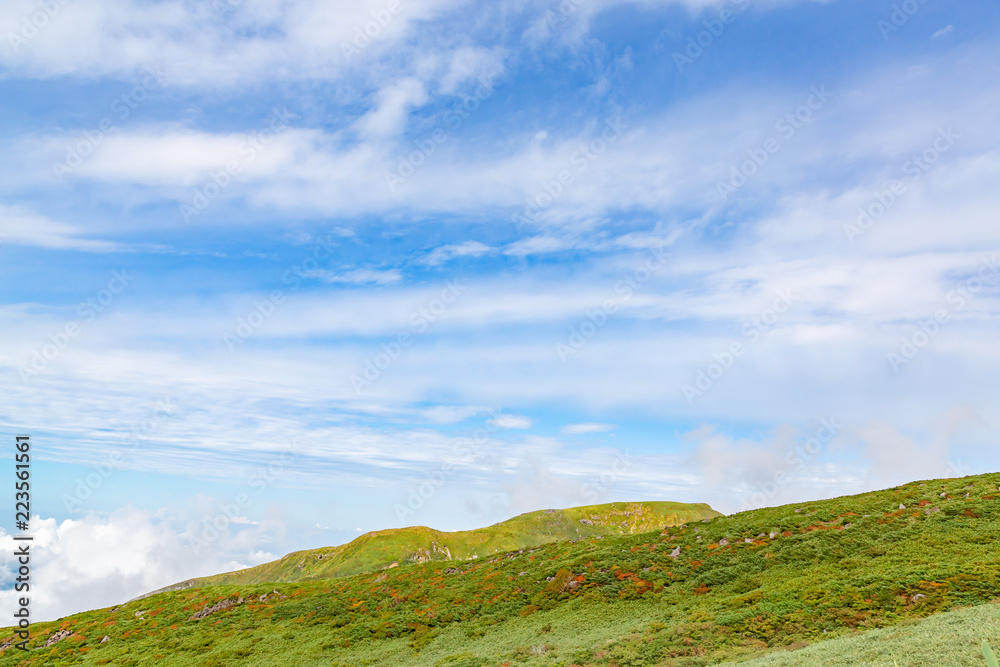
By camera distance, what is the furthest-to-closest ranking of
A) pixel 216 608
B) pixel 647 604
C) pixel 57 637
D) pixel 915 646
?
1. pixel 216 608
2. pixel 57 637
3. pixel 647 604
4. pixel 915 646

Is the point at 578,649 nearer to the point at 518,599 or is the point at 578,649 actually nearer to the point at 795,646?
the point at 795,646

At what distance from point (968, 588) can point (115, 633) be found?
68.6m

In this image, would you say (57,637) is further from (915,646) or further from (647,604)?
(915,646)

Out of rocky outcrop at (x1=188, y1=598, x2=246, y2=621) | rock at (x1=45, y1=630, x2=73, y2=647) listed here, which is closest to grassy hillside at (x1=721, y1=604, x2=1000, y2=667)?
rocky outcrop at (x1=188, y1=598, x2=246, y2=621)

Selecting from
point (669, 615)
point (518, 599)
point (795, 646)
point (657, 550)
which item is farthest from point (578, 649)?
point (657, 550)

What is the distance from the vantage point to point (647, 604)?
131 ft

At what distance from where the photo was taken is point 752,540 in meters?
47.6

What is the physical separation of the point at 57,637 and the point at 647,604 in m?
57.1

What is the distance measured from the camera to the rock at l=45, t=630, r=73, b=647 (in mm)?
52812

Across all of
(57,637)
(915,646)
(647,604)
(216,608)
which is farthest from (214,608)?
(915,646)

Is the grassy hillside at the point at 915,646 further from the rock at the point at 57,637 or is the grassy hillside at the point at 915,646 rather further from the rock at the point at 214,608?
the rock at the point at 57,637

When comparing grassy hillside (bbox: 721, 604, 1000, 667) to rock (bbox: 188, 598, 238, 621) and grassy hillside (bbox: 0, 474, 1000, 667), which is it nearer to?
grassy hillside (bbox: 0, 474, 1000, 667)

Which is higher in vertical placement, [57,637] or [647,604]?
[57,637]

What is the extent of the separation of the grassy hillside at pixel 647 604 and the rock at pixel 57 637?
2.70 feet
